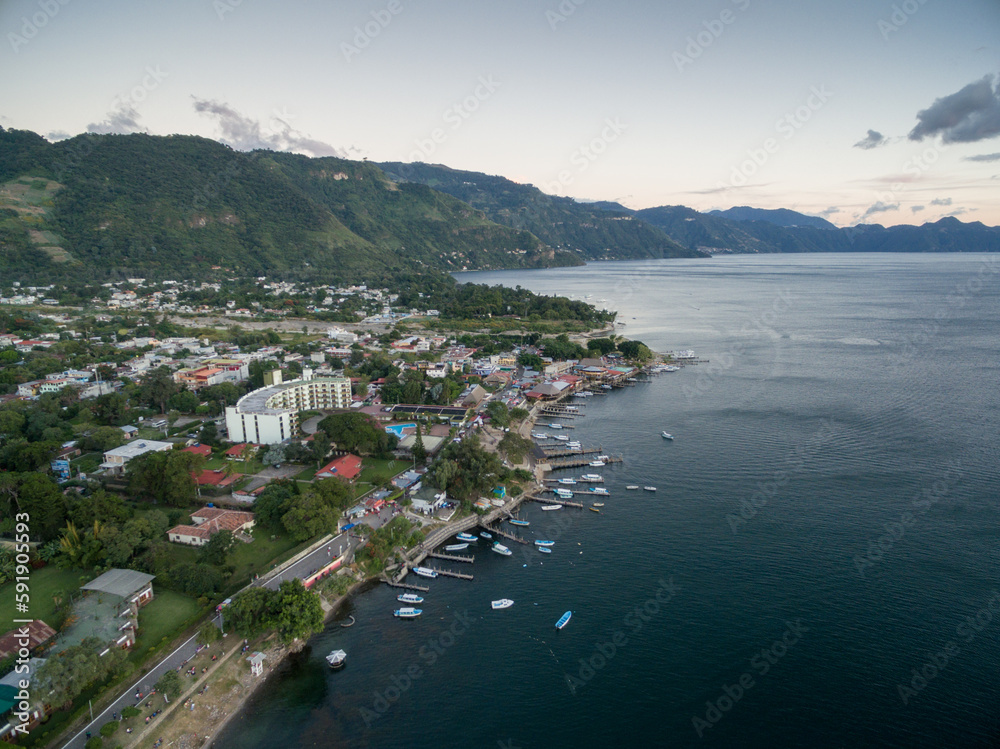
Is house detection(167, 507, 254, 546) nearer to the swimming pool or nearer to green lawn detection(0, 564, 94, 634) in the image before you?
green lawn detection(0, 564, 94, 634)

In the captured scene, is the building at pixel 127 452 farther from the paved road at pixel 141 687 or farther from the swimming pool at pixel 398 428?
the paved road at pixel 141 687

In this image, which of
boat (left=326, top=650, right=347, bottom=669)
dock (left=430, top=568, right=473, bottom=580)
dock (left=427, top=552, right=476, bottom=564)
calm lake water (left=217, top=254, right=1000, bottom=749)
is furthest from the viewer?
dock (left=427, top=552, right=476, bottom=564)

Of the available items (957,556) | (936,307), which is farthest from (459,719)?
(936,307)

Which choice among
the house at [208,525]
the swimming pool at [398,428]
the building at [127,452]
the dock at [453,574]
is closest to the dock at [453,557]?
the dock at [453,574]

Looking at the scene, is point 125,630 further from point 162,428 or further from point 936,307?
point 936,307

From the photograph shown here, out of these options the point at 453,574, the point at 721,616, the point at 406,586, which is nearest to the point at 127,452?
the point at 406,586

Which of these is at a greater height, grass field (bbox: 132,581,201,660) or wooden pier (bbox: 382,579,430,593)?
grass field (bbox: 132,581,201,660)

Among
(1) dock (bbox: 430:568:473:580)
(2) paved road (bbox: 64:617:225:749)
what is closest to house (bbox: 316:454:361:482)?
(1) dock (bbox: 430:568:473:580)
